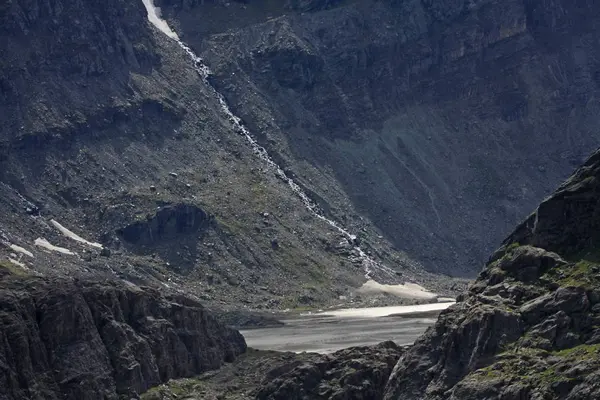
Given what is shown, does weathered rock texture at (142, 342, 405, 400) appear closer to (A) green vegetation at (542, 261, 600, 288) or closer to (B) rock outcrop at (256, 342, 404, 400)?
(B) rock outcrop at (256, 342, 404, 400)

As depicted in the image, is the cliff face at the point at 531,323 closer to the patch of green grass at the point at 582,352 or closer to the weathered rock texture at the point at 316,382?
the patch of green grass at the point at 582,352

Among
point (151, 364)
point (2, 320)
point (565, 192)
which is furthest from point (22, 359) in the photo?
point (565, 192)

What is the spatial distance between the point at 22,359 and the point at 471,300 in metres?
38.0

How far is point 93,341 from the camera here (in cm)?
14200

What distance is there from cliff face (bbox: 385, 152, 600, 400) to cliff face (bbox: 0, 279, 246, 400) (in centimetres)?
2954

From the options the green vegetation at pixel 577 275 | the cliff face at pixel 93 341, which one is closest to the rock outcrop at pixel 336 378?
the cliff face at pixel 93 341

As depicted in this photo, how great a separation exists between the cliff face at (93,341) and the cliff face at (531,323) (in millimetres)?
29537

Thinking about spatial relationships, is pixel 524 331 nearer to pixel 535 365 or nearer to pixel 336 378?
pixel 535 365

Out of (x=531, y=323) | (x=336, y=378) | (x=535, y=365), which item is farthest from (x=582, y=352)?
(x=336, y=378)

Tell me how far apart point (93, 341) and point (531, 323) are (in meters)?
45.1

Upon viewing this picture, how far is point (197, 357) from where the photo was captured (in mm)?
157375

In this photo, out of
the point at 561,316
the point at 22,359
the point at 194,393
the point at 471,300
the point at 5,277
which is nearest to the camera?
the point at 561,316

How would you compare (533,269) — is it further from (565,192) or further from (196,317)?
(196,317)

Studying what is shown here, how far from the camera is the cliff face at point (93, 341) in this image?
134 metres
